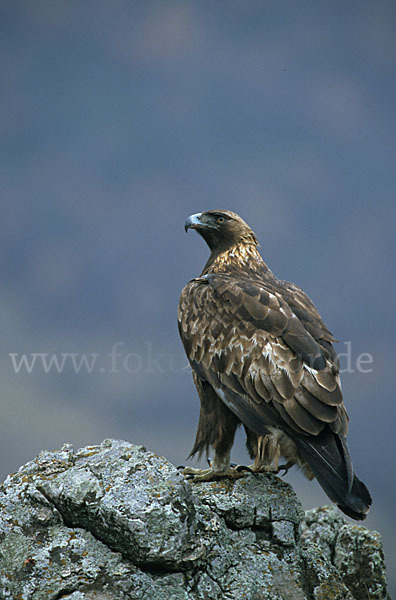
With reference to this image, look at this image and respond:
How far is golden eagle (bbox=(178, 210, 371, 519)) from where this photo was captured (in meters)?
6.57

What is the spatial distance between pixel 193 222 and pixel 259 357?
252 centimetres

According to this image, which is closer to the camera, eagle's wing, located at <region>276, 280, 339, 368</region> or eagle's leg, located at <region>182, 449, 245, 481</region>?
eagle's leg, located at <region>182, 449, 245, 481</region>

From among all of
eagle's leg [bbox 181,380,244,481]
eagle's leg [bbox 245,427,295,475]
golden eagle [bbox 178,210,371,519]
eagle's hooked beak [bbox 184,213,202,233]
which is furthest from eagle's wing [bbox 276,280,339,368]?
eagle's hooked beak [bbox 184,213,202,233]

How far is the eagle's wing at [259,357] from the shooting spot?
22.0 feet

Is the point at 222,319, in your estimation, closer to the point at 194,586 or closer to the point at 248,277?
the point at 248,277

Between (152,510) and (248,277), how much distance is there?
11.6 ft

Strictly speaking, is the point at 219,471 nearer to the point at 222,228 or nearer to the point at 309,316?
the point at 309,316

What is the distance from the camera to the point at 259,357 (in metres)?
7.07

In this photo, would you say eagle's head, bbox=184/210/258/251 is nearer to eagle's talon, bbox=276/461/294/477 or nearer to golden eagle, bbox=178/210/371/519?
golden eagle, bbox=178/210/371/519

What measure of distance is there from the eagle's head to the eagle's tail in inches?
123

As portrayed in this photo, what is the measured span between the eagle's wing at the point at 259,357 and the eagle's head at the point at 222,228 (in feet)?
3.43

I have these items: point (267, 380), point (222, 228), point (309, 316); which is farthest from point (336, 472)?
point (222, 228)

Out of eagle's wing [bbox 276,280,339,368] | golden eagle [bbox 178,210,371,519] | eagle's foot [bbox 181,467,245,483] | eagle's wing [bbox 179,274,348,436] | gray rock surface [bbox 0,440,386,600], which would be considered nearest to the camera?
gray rock surface [bbox 0,440,386,600]

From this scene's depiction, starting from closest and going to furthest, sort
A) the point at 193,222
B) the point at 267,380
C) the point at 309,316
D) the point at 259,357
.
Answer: the point at 267,380 < the point at 259,357 < the point at 309,316 < the point at 193,222
